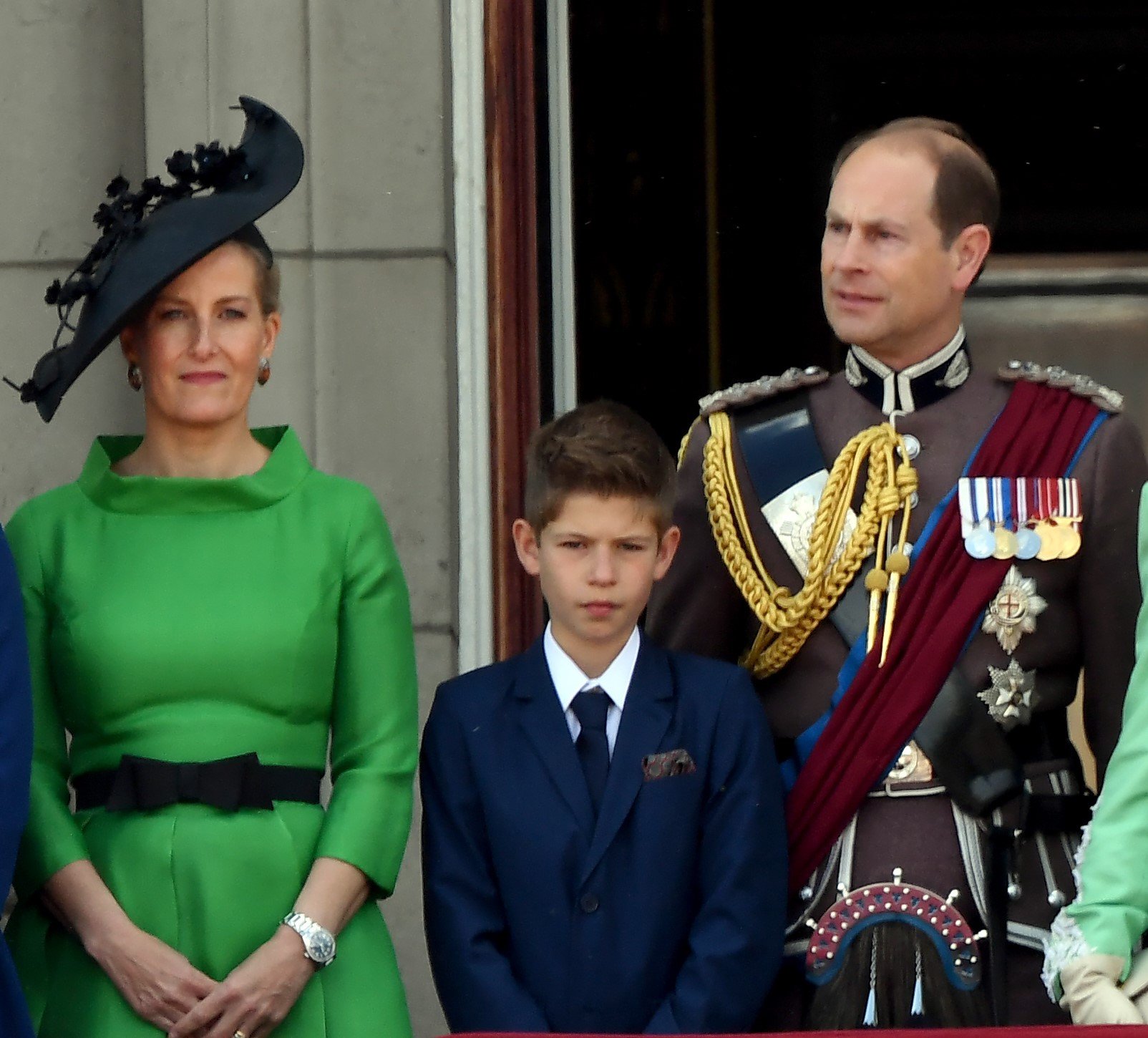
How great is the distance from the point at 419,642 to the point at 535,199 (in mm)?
970

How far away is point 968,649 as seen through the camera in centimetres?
468

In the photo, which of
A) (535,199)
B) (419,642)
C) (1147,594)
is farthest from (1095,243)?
(1147,594)

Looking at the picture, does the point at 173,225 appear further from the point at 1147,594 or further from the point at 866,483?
the point at 1147,594

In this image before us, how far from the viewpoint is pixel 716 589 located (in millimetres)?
4902

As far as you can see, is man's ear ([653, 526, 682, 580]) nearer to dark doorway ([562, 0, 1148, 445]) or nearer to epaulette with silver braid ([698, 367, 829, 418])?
epaulette with silver braid ([698, 367, 829, 418])

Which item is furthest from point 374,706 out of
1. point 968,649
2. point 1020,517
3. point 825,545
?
point 1020,517

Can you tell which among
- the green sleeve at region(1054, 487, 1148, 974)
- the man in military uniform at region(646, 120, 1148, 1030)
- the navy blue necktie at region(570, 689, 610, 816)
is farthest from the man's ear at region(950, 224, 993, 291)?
the navy blue necktie at region(570, 689, 610, 816)

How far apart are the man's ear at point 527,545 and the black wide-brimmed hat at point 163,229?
1.93 ft

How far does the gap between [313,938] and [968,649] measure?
108cm

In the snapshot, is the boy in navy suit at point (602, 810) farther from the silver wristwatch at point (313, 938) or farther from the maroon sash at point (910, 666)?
the silver wristwatch at point (313, 938)

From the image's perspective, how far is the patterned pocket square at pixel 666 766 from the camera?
4594 millimetres

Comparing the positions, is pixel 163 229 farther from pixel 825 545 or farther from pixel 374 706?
pixel 825 545

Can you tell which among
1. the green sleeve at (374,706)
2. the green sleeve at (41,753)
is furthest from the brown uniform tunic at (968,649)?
the green sleeve at (41,753)

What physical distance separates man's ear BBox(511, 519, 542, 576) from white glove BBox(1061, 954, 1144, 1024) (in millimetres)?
1118
